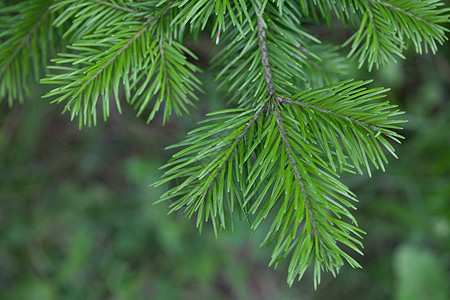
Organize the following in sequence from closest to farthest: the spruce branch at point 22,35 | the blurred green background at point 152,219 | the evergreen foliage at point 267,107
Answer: the evergreen foliage at point 267,107, the spruce branch at point 22,35, the blurred green background at point 152,219

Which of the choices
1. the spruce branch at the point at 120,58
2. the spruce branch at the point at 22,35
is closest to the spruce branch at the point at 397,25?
the spruce branch at the point at 120,58

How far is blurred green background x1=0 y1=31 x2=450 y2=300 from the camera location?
1690 mm

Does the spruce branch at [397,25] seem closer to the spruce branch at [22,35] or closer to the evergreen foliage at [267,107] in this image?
the evergreen foliage at [267,107]

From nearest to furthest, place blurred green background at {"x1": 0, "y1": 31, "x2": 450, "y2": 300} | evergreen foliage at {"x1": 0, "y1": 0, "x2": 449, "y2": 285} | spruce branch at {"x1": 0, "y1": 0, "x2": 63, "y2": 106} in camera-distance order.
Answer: evergreen foliage at {"x1": 0, "y1": 0, "x2": 449, "y2": 285}
spruce branch at {"x1": 0, "y1": 0, "x2": 63, "y2": 106}
blurred green background at {"x1": 0, "y1": 31, "x2": 450, "y2": 300}

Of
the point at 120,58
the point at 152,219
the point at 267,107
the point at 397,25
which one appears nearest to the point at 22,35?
the point at 120,58

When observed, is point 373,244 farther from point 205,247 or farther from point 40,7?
point 40,7

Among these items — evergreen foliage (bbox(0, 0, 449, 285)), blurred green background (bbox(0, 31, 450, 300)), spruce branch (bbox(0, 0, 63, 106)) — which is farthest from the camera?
blurred green background (bbox(0, 31, 450, 300))

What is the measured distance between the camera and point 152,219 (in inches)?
68.5

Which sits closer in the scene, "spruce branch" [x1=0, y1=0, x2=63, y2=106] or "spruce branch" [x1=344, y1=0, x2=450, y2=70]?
"spruce branch" [x1=344, y1=0, x2=450, y2=70]

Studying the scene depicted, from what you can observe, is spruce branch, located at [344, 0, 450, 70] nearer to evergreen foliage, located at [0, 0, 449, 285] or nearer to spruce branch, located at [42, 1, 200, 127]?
evergreen foliage, located at [0, 0, 449, 285]

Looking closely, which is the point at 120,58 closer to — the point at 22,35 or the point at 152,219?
the point at 22,35

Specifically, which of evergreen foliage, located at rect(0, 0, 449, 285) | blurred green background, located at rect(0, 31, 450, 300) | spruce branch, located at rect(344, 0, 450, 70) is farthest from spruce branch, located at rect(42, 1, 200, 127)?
blurred green background, located at rect(0, 31, 450, 300)

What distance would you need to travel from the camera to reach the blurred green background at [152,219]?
1690 mm

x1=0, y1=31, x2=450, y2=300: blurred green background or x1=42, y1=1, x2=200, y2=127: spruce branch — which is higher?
x1=42, y1=1, x2=200, y2=127: spruce branch
